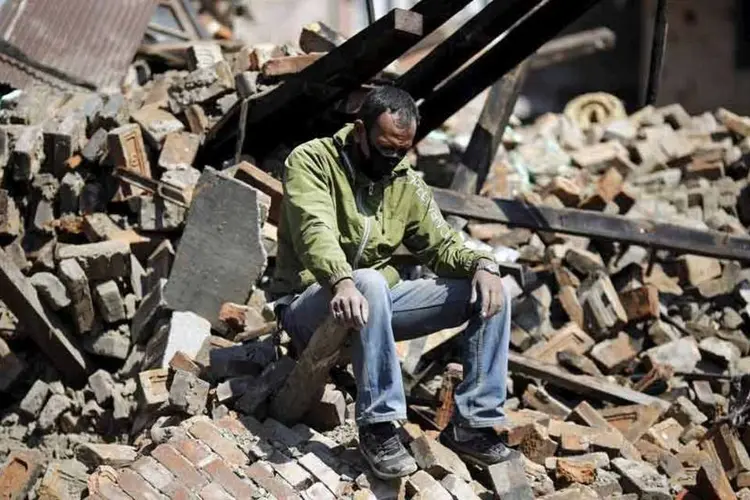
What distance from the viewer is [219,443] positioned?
4.67m

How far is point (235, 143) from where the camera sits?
259 inches

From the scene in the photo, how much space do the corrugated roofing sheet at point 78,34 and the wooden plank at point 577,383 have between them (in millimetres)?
3415

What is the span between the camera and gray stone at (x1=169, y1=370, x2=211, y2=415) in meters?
4.93

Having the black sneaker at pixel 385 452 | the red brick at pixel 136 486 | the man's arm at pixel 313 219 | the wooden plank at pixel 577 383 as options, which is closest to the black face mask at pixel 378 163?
the man's arm at pixel 313 219

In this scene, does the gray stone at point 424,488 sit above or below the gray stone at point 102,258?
above

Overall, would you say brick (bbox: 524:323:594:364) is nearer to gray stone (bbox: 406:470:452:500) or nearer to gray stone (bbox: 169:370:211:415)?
gray stone (bbox: 406:470:452:500)

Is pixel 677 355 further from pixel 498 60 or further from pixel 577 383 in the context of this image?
pixel 498 60

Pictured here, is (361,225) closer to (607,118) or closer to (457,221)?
(457,221)

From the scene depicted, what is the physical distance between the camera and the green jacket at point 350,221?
452cm

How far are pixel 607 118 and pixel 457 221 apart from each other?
12.3ft

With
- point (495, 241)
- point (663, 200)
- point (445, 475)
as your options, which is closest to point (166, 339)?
point (445, 475)

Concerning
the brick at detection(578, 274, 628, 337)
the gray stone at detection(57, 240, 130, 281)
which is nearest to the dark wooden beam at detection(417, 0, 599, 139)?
the brick at detection(578, 274, 628, 337)

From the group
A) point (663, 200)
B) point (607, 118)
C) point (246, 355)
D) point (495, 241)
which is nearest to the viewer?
point (246, 355)

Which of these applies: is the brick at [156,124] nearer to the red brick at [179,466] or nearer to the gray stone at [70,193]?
the gray stone at [70,193]
